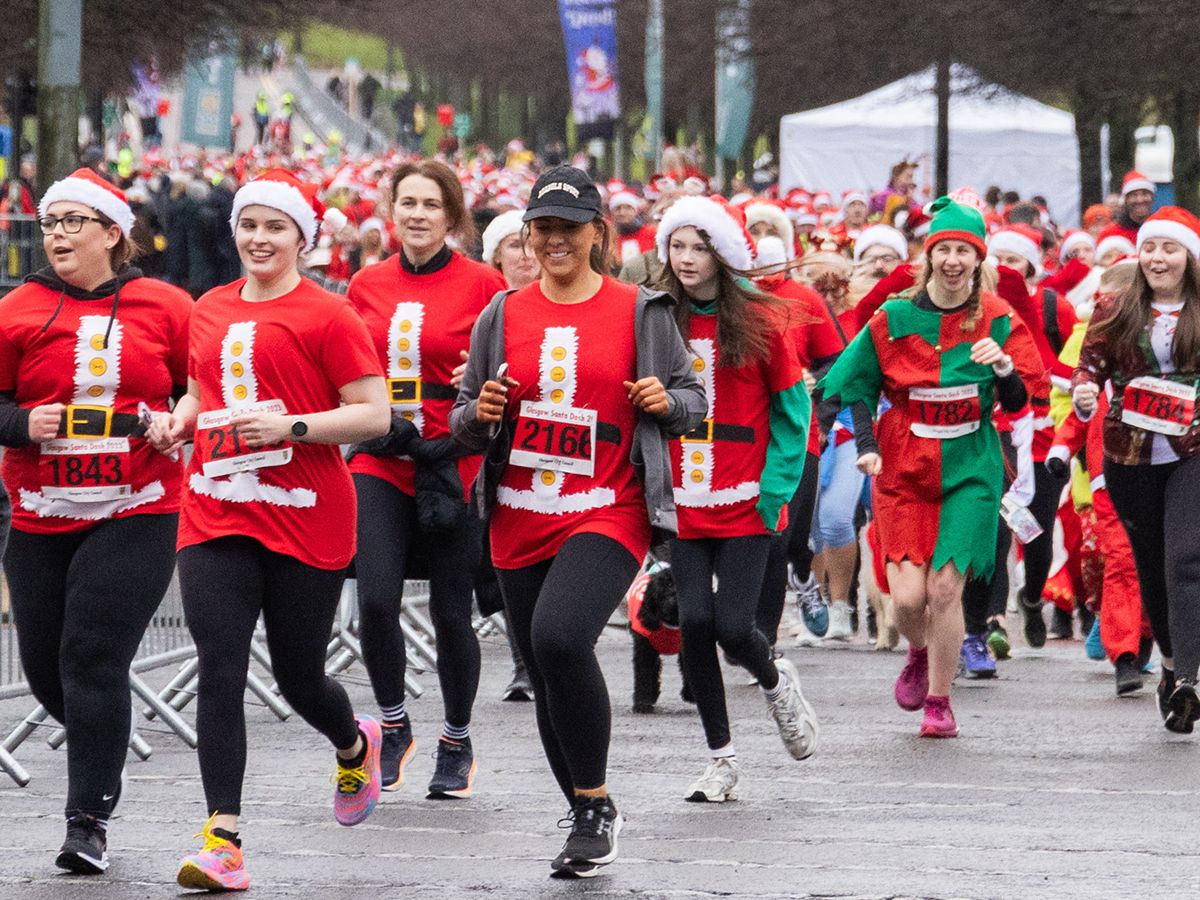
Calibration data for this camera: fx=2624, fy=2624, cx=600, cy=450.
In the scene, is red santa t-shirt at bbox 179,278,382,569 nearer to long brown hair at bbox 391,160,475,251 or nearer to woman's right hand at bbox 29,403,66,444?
woman's right hand at bbox 29,403,66,444

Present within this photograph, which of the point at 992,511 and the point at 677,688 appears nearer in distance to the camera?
the point at 992,511

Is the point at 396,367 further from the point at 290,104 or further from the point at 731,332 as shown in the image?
the point at 290,104

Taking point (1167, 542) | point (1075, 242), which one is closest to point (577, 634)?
point (1167, 542)

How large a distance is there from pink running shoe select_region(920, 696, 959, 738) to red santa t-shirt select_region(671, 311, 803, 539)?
1493 millimetres

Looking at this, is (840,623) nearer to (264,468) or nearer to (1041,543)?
(1041,543)

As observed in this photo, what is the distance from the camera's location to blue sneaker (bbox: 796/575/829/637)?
44.6ft

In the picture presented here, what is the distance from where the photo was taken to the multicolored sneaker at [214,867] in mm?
6836

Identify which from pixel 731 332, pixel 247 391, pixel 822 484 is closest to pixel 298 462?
pixel 247 391

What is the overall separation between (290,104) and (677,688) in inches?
2900

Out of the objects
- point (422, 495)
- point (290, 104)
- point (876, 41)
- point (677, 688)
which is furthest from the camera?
point (290, 104)

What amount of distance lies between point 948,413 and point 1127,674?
1.95 m

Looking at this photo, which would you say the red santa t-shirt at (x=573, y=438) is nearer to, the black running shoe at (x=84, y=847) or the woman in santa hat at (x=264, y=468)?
the woman in santa hat at (x=264, y=468)

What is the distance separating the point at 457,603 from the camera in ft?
28.8

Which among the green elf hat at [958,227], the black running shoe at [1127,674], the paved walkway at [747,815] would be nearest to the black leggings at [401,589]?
the paved walkway at [747,815]
